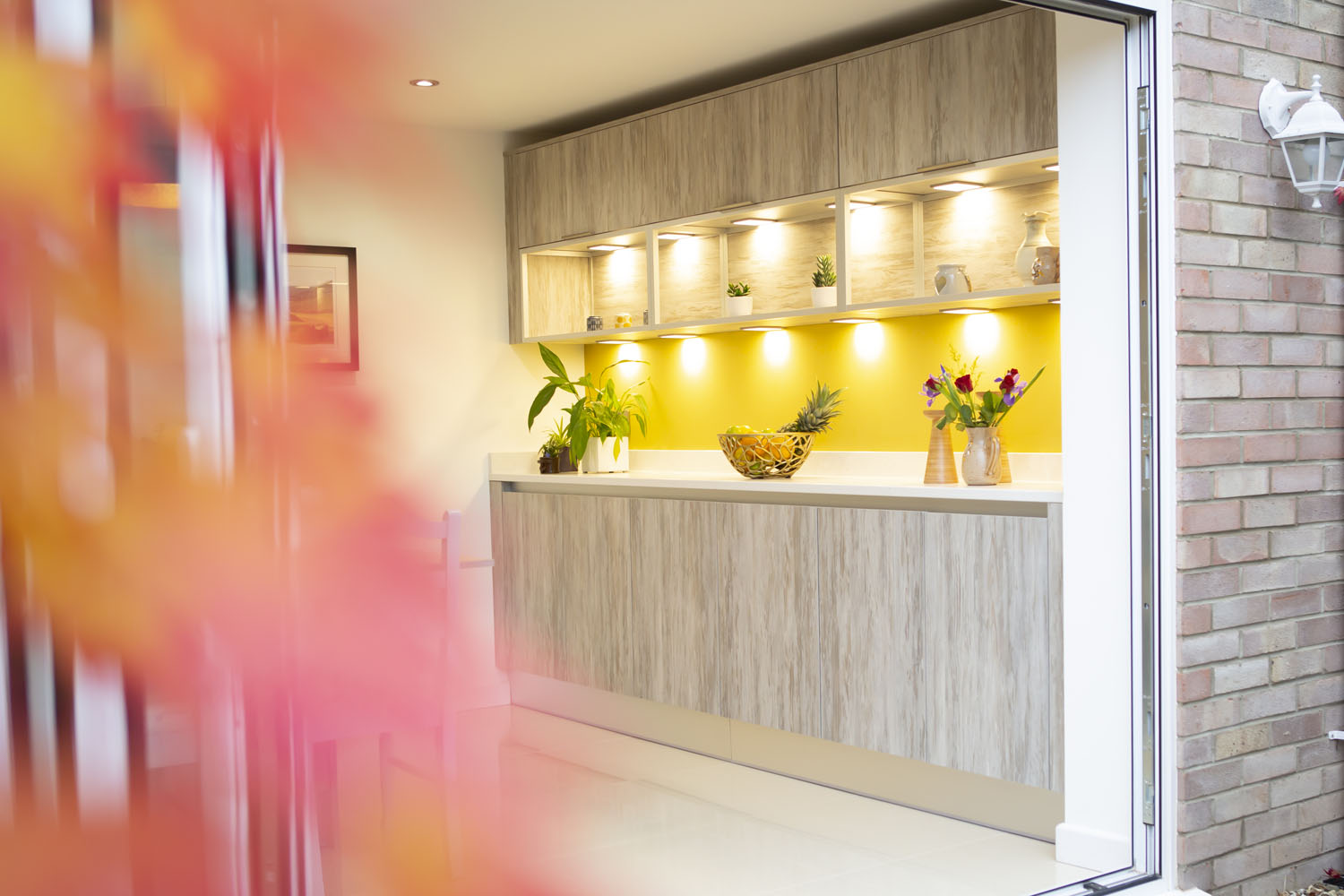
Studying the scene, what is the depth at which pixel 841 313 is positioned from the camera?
391 cm

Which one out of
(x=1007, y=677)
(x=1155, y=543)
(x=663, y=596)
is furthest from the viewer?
(x=663, y=596)

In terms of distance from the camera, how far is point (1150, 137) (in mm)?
2467

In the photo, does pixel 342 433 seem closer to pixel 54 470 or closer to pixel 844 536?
pixel 54 470

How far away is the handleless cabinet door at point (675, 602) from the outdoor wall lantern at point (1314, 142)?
2.01 meters

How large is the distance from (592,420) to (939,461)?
1716 millimetres

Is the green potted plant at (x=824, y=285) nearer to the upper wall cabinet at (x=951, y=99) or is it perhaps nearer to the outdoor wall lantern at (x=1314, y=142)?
the upper wall cabinet at (x=951, y=99)

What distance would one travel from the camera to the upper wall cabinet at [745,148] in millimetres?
3816

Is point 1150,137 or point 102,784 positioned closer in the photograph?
point 102,784

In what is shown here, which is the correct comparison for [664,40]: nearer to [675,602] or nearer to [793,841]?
[675,602]

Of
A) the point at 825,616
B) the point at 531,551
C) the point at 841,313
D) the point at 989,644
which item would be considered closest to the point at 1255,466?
the point at 989,644

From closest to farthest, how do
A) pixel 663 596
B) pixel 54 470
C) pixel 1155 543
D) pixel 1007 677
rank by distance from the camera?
1. pixel 54 470
2. pixel 1155 543
3. pixel 1007 677
4. pixel 663 596

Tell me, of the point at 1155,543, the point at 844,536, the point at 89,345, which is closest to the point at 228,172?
the point at 89,345

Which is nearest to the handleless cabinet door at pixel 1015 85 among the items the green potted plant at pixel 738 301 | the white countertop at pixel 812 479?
the white countertop at pixel 812 479

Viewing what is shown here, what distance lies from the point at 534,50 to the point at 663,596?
181 cm
